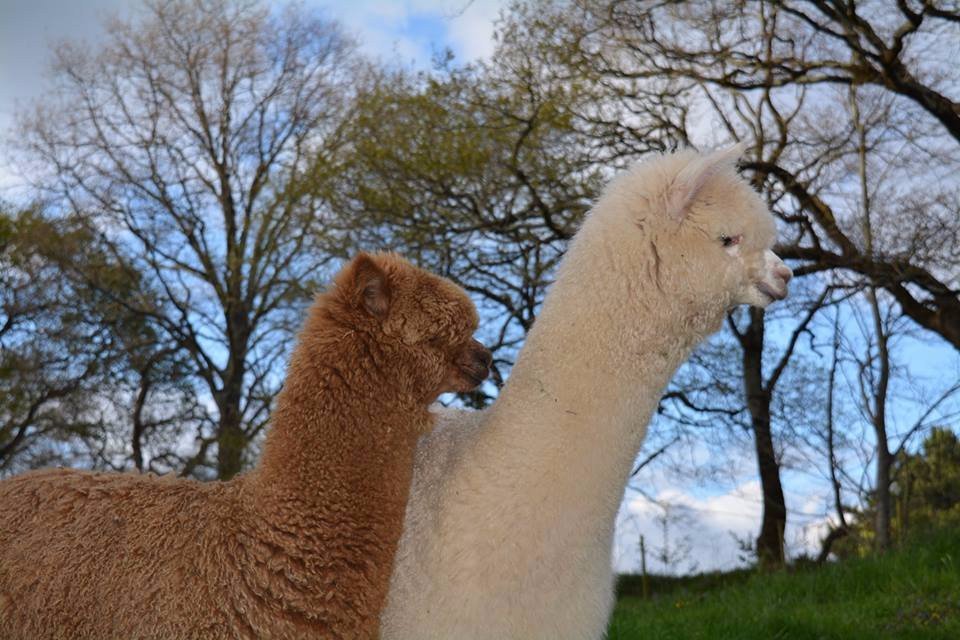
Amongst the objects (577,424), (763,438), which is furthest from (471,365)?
(763,438)

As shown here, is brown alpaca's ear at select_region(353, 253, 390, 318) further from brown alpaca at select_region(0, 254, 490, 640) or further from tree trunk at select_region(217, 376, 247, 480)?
tree trunk at select_region(217, 376, 247, 480)

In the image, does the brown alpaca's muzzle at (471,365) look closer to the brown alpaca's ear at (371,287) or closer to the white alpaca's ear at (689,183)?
the brown alpaca's ear at (371,287)

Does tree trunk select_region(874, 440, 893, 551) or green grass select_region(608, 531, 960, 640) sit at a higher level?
tree trunk select_region(874, 440, 893, 551)

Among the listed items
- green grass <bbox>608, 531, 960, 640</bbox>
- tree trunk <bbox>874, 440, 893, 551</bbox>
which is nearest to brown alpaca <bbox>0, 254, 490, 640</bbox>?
green grass <bbox>608, 531, 960, 640</bbox>

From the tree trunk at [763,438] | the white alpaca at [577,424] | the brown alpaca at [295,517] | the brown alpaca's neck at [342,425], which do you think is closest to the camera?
the brown alpaca at [295,517]

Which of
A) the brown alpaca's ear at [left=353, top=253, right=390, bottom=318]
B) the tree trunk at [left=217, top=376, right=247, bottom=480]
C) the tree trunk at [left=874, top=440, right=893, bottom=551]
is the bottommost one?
the brown alpaca's ear at [left=353, top=253, right=390, bottom=318]

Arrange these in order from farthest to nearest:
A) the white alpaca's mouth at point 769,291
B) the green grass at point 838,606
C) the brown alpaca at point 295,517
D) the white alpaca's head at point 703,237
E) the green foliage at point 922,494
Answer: the green foliage at point 922,494 → the green grass at point 838,606 → the white alpaca's mouth at point 769,291 → the white alpaca's head at point 703,237 → the brown alpaca at point 295,517

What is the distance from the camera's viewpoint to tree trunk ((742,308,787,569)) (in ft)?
53.8

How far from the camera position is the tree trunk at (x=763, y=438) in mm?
16391

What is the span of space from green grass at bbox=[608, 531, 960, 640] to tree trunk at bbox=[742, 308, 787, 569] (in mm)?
5292

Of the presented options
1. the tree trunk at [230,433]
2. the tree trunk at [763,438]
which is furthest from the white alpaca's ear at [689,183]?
the tree trunk at [230,433]

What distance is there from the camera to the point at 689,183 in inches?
146

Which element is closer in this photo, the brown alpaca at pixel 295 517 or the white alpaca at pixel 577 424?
the brown alpaca at pixel 295 517

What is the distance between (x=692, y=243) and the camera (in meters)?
3.70
